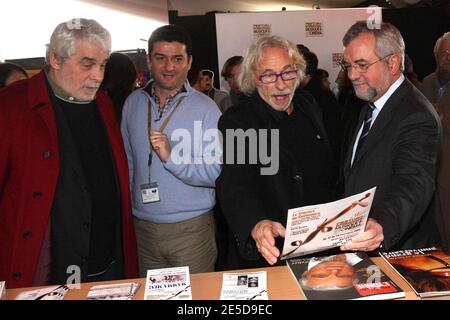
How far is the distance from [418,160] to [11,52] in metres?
6.98

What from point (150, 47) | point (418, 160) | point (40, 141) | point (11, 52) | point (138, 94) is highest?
point (11, 52)

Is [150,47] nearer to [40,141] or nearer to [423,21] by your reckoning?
[40,141]

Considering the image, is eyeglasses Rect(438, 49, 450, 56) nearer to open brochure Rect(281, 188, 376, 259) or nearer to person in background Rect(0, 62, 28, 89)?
open brochure Rect(281, 188, 376, 259)

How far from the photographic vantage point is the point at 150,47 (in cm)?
248

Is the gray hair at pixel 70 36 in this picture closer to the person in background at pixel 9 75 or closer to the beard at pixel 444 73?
the person in background at pixel 9 75

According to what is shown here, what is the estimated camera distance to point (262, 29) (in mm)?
6629

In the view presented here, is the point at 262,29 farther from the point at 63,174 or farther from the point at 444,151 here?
the point at 63,174

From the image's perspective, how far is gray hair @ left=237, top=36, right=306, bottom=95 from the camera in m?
2.09

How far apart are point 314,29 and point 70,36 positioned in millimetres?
5441

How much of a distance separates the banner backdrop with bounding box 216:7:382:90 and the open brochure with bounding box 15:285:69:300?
5.39 meters

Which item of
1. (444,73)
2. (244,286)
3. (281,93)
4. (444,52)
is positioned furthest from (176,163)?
(444,52)
